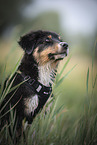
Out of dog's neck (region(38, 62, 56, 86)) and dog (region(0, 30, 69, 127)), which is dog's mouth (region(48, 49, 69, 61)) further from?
dog's neck (region(38, 62, 56, 86))

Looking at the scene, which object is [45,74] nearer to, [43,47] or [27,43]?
[43,47]

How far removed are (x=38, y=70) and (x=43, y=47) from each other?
1.29 feet

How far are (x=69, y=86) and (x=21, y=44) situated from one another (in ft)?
15.7

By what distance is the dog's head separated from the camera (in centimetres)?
231

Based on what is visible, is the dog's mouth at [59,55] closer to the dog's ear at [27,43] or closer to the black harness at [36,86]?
the dog's ear at [27,43]

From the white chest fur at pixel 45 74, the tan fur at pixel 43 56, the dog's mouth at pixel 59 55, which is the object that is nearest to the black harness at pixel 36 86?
the white chest fur at pixel 45 74

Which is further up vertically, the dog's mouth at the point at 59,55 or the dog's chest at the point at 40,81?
the dog's mouth at the point at 59,55

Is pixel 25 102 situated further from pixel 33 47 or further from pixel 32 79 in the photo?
pixel 33 47

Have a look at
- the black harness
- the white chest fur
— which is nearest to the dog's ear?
the white chest fur

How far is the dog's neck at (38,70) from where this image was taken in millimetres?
2326

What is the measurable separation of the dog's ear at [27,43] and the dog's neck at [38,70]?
126 millimetres

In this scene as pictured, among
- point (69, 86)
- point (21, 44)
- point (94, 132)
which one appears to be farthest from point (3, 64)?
point (69, 86)

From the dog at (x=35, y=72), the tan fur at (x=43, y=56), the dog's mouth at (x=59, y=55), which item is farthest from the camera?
the tan fur at (x=43, y=56)

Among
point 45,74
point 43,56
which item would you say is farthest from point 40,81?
point 43,56
